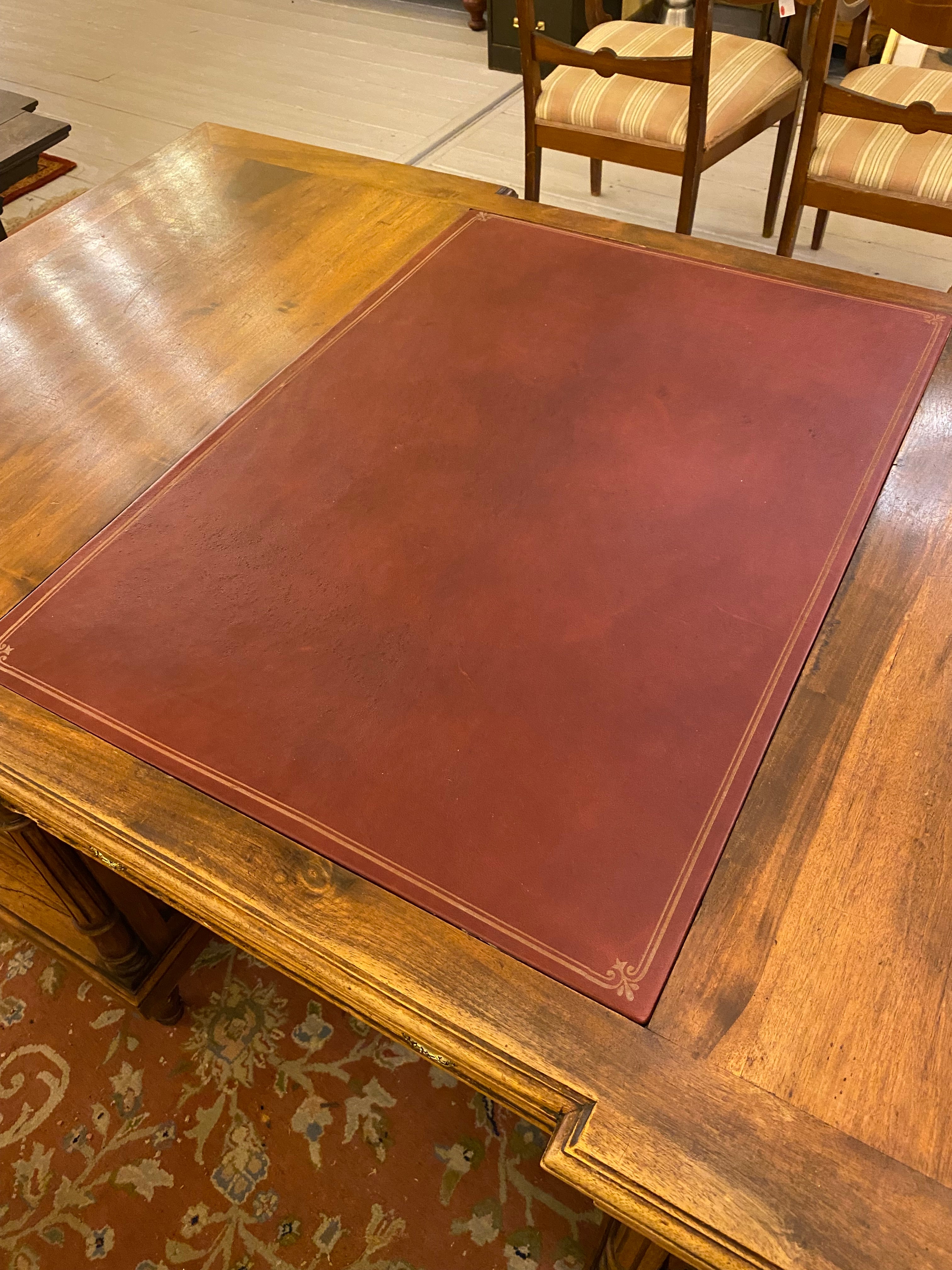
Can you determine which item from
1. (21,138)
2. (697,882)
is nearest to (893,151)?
(697,882)

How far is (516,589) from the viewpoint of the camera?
904mm

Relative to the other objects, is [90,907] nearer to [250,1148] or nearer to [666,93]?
[250,1148]

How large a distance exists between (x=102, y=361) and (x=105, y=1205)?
121cm

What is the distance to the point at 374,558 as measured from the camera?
95cm

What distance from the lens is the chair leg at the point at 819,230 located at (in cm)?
246

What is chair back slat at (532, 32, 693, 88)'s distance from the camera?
5.84ft

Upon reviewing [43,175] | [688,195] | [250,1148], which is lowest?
[250,1148]

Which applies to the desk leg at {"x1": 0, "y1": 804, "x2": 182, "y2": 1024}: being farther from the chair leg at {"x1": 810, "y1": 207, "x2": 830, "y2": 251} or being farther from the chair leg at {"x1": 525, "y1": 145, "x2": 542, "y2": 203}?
the chair leg at {"x1": 810, "y1": 207, "x2": 830, "y2": 251}

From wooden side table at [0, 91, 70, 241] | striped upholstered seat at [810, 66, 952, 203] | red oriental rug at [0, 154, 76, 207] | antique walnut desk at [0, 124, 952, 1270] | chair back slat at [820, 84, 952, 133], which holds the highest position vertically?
chair back slat at [820, 84, 952, 133]

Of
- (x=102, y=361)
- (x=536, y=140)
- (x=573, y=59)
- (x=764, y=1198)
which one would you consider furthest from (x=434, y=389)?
(x=536, y=140)

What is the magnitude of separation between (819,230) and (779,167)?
208 mm

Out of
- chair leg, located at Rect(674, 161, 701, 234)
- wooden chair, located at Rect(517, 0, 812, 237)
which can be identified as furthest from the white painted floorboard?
chair leg, located at Rect(674, 161, 701, 234)

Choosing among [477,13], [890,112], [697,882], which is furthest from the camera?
[477,13]

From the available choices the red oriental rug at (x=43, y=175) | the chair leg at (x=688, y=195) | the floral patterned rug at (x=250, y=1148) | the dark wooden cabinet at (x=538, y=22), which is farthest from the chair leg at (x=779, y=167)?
the red oriental rug at (x=43, y=175)
